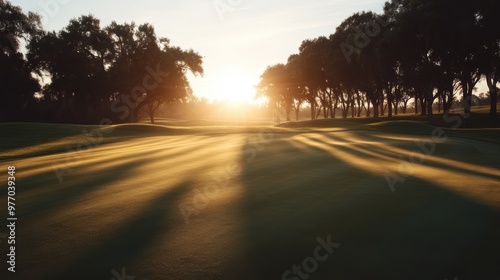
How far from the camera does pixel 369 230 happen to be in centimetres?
483

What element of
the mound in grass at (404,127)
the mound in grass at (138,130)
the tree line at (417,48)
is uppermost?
the tree line at (417,48)

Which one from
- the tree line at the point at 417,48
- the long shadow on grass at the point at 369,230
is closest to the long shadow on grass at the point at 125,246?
the long shadow on grass at the point at 369,230

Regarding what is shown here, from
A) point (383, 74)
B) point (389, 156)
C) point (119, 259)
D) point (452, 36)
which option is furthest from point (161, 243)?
point (383, 74)

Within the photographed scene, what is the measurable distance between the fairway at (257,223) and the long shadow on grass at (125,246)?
0.02 m

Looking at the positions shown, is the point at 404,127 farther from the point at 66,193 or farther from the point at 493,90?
the point at 66,193

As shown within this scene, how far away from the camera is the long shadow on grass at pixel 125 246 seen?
12.7ft

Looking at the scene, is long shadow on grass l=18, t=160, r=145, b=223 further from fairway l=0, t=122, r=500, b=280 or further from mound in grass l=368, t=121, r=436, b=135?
mound in grass l=368, t=121, r=436, b=135

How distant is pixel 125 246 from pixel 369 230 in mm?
3564

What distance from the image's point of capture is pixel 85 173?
9.53 m

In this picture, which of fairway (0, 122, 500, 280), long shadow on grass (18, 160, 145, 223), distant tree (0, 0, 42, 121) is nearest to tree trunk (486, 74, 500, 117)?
fairway (0, 122, 500, 280)

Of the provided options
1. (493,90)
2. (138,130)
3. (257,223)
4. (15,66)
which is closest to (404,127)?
(493,90)

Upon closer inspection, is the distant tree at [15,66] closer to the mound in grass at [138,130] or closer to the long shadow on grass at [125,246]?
the mound in grass at [138,130]

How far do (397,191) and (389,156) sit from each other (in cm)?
595

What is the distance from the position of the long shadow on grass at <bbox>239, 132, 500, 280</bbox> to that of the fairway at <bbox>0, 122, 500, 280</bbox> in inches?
0.7
